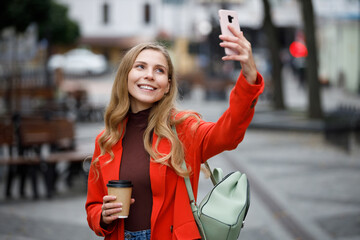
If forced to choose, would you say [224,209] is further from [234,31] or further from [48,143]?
[48,143]

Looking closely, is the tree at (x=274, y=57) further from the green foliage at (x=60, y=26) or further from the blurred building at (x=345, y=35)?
the green foliage at (x=60, y=26)

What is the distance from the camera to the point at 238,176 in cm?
259

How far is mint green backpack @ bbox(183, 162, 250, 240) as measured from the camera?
2494 millimetres

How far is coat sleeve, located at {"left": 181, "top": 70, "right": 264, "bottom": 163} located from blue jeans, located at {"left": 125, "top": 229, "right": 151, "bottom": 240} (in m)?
0.46

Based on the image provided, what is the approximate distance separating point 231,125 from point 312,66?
1318 centimetres

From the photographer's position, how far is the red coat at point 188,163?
2438 millimetres

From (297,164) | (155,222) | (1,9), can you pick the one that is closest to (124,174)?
(155,222)

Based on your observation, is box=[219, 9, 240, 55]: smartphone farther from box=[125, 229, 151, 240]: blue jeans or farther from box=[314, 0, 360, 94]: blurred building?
box=[314, 0, 360, 94]: blurred building

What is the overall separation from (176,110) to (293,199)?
193 inches

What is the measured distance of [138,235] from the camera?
8.72 feet

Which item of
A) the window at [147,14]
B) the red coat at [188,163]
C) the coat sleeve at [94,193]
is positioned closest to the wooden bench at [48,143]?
the coat sleeve at [94,193]

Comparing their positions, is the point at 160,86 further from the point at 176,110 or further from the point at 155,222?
the point at 155,222

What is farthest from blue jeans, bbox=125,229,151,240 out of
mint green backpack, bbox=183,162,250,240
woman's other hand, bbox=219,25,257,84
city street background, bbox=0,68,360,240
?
city street background, bbox=0,68,360,240

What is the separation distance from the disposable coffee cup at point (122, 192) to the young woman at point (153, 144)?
29 millimetres
